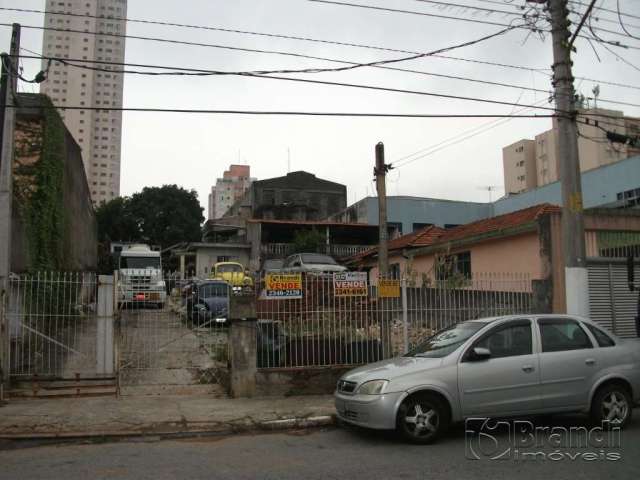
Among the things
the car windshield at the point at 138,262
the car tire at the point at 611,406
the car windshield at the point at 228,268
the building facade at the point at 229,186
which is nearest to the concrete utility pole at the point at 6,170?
the car tire at the point at 611,406

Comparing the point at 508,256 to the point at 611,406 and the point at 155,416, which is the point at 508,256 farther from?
the point at 155,416

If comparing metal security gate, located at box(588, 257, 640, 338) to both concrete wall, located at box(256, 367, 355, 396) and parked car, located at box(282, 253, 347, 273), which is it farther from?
parked car, located at box(282, 253, 347, 273)

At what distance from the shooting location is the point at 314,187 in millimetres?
56719

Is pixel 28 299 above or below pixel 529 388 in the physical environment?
above

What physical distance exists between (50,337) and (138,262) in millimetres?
15672

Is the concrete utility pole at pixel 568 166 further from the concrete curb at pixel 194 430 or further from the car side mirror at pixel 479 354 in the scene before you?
the concrete curb at pixel 194 430

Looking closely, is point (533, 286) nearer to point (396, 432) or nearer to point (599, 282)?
point (599, 282)

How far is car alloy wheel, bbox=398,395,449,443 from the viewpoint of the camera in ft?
21.8

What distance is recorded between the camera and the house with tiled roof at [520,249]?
13.3 meters

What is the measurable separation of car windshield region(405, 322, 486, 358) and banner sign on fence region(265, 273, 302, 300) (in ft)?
9.98

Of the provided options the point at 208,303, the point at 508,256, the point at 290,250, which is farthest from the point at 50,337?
the point at 290,250

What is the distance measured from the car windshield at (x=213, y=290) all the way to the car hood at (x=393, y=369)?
15.2ft

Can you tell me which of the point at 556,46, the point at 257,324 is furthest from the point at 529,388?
the point at 556,46

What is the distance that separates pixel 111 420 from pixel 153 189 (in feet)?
157
